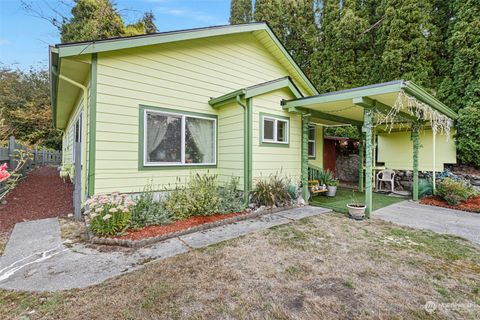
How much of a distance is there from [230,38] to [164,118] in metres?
3.56

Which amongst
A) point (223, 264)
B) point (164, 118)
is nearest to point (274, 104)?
point (164, 118)

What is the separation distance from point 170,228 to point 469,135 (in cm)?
1026

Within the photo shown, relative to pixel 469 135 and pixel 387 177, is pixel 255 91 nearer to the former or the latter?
pixel 387 177

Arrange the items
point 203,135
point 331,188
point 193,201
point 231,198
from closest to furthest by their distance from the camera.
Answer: point 193,201 < point 231,198 < point 203,135 < point 331,188

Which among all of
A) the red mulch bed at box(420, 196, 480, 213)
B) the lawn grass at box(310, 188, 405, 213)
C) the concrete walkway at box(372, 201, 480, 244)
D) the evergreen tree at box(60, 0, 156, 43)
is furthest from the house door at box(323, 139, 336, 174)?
the evergreen tree at box(60, 0, 156, 43)

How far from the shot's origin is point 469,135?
7.87m

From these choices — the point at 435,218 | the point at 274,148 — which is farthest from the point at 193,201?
the point at 435,218

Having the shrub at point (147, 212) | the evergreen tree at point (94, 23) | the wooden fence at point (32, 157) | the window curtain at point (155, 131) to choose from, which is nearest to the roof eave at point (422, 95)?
the window curtain at point (155, 131)

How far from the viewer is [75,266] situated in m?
3.12

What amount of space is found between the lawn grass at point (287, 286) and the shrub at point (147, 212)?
1.53 metres

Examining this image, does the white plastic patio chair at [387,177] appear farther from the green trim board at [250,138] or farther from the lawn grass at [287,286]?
the green trim board at [250,138]

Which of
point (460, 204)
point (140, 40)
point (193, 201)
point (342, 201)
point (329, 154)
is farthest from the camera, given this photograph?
point (329, 154)

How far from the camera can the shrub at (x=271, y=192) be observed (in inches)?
243

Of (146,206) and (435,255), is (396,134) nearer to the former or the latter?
(435,255)
